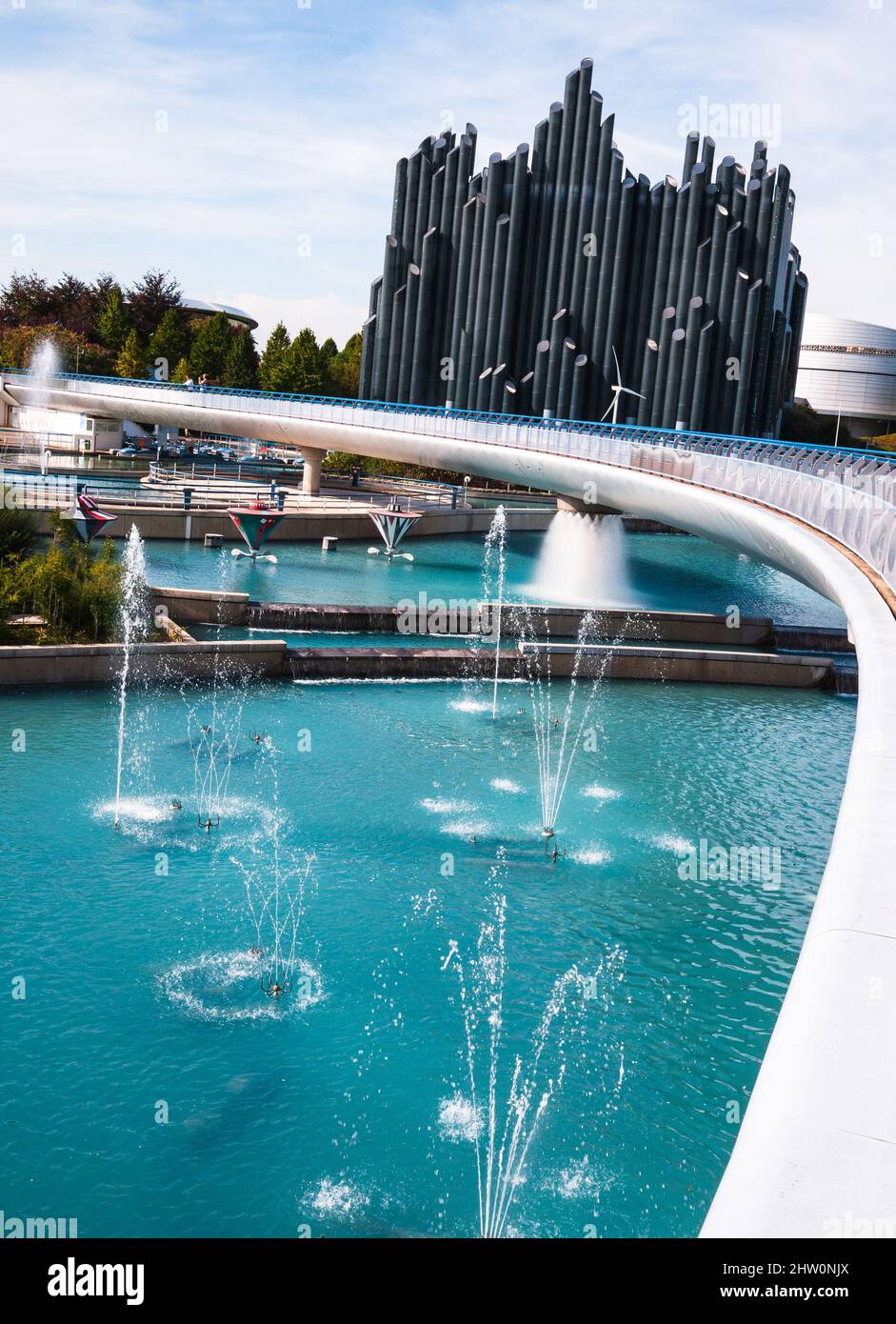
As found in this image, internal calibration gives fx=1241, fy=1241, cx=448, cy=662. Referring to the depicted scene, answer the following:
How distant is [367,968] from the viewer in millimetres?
11438

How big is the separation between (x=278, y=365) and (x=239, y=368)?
309cm

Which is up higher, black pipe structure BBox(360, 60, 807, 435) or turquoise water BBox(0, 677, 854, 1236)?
black pipe structure BBox(360, 60, 807, 435)

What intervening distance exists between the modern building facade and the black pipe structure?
4812 centimetres

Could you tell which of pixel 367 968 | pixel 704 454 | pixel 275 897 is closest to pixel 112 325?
pixel 704 454

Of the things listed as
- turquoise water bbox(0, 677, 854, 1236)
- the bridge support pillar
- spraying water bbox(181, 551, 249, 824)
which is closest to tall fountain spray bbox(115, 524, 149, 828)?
turquoise water bbox(0, 677, 854, 1236)

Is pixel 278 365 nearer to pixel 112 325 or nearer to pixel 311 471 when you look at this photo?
pixel 112 325

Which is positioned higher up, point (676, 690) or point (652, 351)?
point (652, 351)

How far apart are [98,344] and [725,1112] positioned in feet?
262

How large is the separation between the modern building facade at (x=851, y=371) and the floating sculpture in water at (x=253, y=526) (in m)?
89.3

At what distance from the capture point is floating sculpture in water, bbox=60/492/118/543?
32.8 meters

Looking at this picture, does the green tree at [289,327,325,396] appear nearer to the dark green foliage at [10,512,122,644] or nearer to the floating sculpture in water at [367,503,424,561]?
the floating sculpture in water at [367,503,424,561]

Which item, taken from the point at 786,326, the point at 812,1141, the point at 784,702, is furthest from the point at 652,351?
the point at 812,1141

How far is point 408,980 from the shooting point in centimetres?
1125
